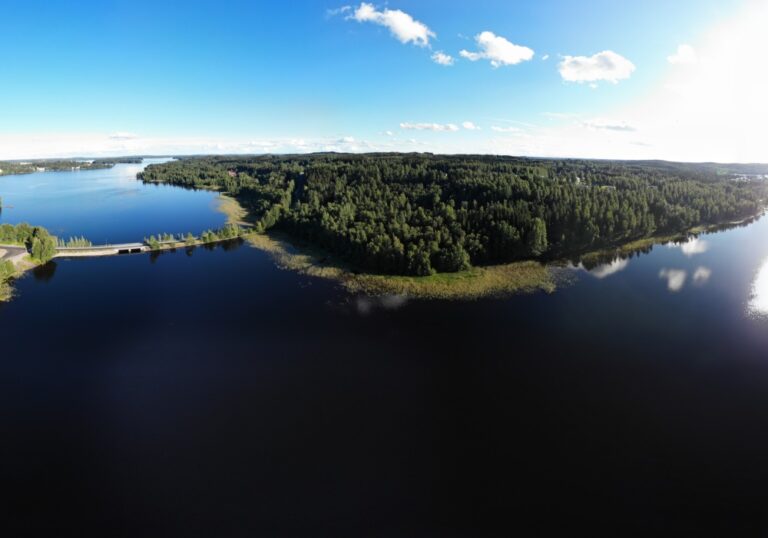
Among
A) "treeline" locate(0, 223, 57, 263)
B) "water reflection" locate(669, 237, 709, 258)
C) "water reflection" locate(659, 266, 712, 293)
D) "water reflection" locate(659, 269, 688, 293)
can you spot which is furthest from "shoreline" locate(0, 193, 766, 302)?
"water reflection" locate(659, 266, 712, 293)

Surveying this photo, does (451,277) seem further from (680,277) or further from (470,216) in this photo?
(680,277)

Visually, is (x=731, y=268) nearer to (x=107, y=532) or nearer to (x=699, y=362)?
(x=699, y=362)

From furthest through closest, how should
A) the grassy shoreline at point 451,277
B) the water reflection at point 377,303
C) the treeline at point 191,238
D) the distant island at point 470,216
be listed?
1. the treeline at point 191,238
2. the distant island at point 470,216
3. the grassy shoreline at point 451,277
4. the water reflection at point 377,303

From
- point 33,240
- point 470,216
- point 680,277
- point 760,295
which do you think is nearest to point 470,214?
point 470,216

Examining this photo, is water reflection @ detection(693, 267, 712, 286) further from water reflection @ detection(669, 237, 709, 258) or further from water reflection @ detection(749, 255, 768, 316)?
water reflection @ detection(669, 237, 709, 258)

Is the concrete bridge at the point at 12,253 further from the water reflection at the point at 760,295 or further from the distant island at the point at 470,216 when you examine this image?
the water reflection at the point at 760,295

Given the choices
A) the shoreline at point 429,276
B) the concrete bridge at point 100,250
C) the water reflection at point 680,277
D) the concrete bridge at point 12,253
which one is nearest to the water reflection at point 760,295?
the water reflection at point 680,277
